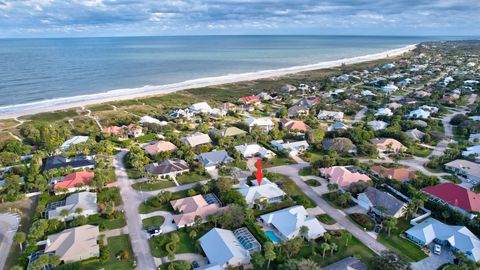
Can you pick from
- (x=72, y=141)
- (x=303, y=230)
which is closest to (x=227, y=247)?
(x=303, y=230)

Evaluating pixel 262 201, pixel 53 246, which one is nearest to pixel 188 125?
pixel 262 201

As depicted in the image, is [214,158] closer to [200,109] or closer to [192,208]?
[192,208]

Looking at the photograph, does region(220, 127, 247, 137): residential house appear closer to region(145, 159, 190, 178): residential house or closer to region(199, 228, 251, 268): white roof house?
region(145, 159, 190, 178): residential house

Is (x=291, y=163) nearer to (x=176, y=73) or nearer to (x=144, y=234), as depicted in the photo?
(x=144, y=234)

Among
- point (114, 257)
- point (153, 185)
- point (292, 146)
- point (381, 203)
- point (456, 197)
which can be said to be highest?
point (292, 146)

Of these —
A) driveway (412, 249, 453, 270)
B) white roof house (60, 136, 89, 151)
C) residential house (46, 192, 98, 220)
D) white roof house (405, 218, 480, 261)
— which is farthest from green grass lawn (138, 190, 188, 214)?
white roof house (405, 218, 480, 261)

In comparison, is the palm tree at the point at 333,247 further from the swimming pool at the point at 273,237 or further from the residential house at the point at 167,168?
the residential house at the point at 167,168

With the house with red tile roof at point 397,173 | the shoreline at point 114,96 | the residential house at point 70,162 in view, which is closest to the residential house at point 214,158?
the residential house at point 70,162
